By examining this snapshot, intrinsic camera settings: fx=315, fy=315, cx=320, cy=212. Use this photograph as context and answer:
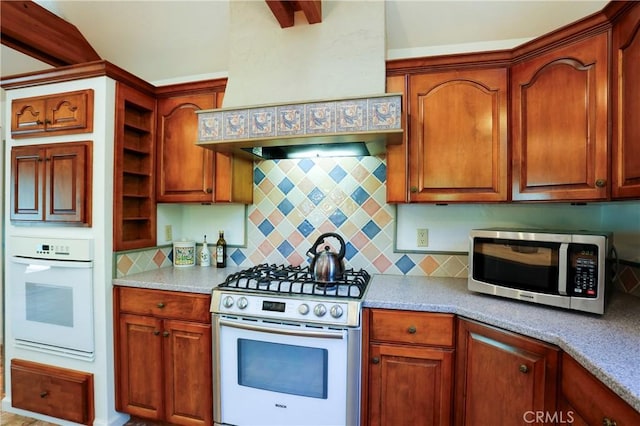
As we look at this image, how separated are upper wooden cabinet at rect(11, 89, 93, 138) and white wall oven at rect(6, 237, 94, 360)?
693 millimetres

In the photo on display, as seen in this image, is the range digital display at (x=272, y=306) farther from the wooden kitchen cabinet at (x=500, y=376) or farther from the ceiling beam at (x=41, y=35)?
the ceiling beam at (x=41, y=35)

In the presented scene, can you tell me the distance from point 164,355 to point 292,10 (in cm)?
215

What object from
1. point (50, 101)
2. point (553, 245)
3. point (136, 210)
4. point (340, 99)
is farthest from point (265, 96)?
point (553, 245)

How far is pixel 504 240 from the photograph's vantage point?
1.57 meters

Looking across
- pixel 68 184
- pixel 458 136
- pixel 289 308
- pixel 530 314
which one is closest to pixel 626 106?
pixel 458 136

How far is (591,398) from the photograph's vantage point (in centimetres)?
97

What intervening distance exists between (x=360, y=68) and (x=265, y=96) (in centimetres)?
55

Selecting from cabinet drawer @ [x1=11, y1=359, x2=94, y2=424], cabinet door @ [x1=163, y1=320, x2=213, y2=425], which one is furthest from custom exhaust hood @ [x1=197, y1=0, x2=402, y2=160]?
cabinet drawer @ [x1=11, y1=359, x2=94, y2=424]

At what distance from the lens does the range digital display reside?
1649 mm

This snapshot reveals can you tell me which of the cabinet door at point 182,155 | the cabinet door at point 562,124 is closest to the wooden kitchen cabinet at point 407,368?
the cabinet door at point 562,124

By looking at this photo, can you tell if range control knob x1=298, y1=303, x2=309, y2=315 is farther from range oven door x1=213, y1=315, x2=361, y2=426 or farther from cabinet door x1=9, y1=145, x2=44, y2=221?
cabinet door x1=9, y1=145, x2=44, y2=221

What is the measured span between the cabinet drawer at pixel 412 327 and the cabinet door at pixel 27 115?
7.82 feet

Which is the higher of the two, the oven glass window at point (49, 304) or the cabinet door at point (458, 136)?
the cabinet door at point (458, 136)

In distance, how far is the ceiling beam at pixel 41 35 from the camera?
1.88m
